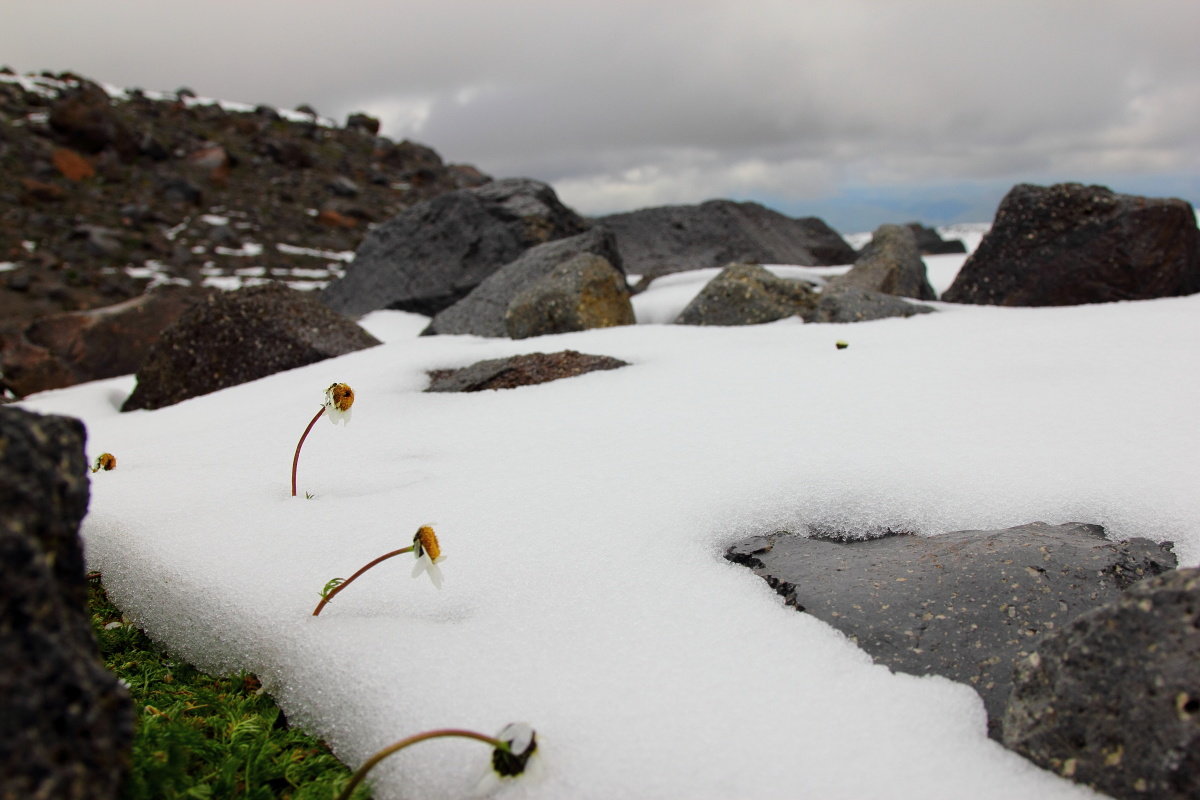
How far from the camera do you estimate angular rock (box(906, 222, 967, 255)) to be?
1928 centimetres

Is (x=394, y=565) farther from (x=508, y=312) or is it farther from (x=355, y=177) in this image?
(x=355, y=177)

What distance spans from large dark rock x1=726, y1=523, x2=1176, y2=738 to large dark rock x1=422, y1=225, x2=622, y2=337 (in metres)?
5.08

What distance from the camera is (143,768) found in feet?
5.74

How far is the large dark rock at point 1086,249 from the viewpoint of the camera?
6.65m

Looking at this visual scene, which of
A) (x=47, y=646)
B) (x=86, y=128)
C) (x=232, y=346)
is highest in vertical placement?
(x=86, y=128)

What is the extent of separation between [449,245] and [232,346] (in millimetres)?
5307

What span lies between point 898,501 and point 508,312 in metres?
4.60

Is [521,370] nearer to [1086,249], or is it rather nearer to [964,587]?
[964,587]

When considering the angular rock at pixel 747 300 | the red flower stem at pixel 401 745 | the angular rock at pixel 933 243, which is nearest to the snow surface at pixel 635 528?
the red flower stem at pixel 401 745

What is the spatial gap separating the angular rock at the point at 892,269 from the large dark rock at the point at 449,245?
4210 millimetres

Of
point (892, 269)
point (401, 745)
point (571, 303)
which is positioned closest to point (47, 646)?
point (401, 745)

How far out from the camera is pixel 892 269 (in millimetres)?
8766

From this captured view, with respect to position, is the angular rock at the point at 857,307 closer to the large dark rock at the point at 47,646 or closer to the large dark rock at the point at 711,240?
the large dark rock at the point at 47,646

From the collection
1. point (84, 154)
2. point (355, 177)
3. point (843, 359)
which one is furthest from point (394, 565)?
point (355, 177)
